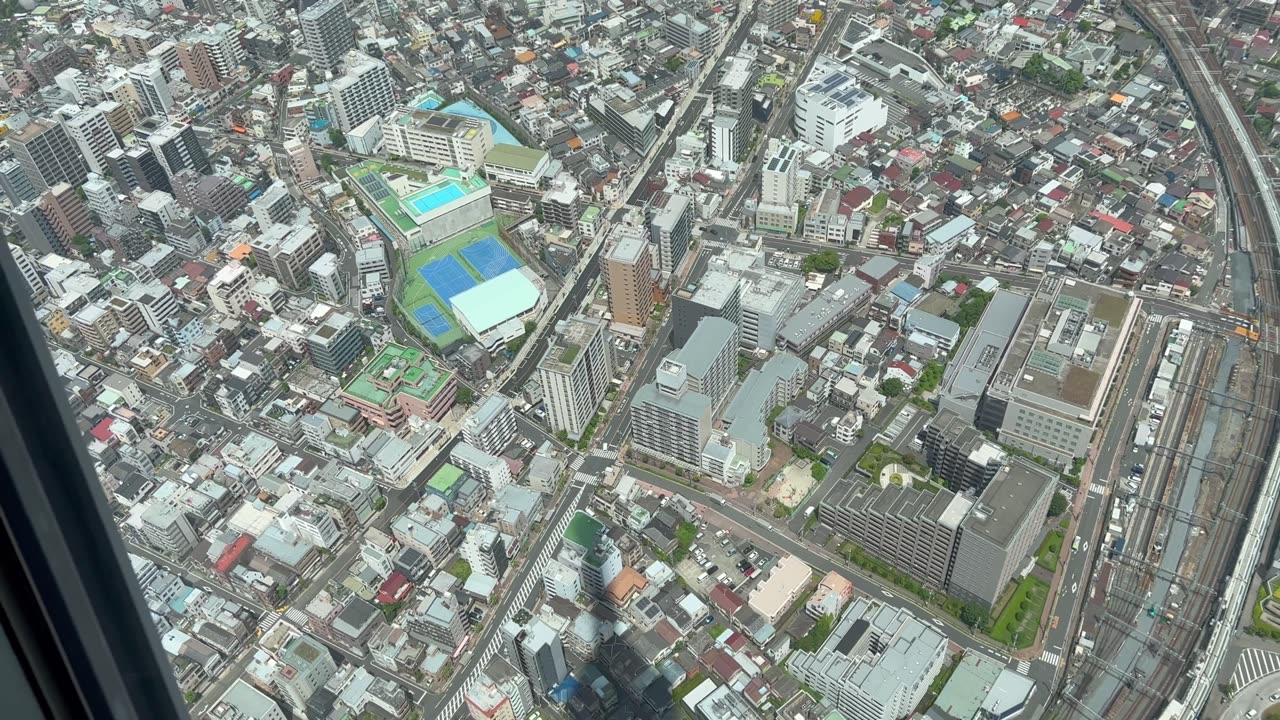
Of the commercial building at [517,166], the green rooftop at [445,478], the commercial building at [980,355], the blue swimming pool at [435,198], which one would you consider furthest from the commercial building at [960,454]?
the blue swimming pool at [435,198]

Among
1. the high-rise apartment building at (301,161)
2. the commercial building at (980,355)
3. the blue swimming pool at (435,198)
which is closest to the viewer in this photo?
the commercial building at (980,355)

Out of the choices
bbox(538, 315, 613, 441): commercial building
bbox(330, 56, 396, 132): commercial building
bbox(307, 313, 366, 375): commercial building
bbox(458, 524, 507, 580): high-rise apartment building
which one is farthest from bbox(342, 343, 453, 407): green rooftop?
bbox(330, 56, 396, 132): commercial building

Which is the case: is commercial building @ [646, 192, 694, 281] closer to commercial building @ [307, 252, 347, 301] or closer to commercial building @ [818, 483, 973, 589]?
commercial building @ [818, 483, 973, 589]

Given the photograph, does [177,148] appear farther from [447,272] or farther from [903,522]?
[903,522]

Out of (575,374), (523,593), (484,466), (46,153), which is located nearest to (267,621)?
(523,593)

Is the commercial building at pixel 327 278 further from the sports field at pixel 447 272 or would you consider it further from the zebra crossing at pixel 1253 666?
the zebra crossing at pixel 1253 666
